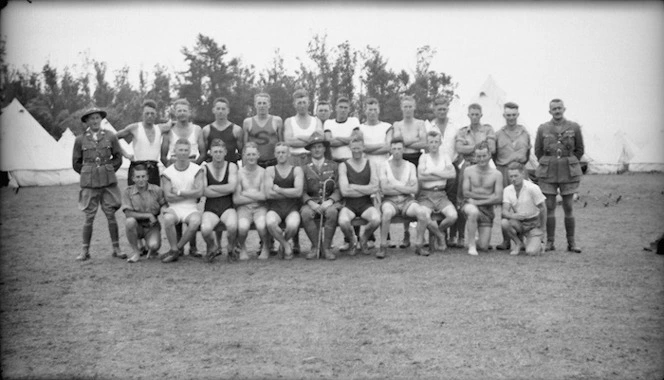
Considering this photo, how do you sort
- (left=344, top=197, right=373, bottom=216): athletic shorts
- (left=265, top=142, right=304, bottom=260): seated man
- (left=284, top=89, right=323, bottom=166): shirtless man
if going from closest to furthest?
(left=265, top=142, right=304, bottom=260): seated man → (left=344, top=197, right=373, bottom=216): athletic shorts → (left=284, top=89, right=323, bottom=166): shirtless man

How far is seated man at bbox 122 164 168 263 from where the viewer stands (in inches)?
286

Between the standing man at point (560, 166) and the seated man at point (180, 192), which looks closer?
the seated man at point (180, 192)

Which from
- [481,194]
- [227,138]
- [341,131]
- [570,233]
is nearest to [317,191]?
[341,131]

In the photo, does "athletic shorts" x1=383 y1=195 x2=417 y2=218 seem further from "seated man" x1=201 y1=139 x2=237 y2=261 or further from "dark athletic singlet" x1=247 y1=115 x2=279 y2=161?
"seated man" x1=201 y1=139 x2=237 y2=261

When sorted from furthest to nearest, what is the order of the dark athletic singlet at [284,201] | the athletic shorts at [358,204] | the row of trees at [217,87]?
the row of trees at [217,87] → the athletic shorts at [358,204] → the dark athletic singlet at [284,201]

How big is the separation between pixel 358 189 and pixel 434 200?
3.02 ft

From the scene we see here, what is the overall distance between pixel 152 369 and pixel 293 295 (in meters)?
1.91

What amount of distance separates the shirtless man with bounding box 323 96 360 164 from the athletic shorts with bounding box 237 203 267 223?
1108mm

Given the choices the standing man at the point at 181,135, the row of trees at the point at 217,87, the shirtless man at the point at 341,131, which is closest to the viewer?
the standing man at the point at 181,135

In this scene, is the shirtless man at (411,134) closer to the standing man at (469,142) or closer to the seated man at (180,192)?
the standing man at (469,142)

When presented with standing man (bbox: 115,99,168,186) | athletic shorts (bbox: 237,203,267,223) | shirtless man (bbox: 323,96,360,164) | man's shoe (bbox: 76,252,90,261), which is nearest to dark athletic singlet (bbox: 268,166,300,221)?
athletic shorts (bbox: 237,203,267,223)

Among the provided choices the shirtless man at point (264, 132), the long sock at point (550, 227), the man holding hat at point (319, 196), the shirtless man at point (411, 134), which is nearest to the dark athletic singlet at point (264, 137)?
the shirtless man at point (264, 132)

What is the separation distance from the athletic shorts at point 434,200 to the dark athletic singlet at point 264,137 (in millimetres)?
1742

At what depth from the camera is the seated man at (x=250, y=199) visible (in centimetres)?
732
